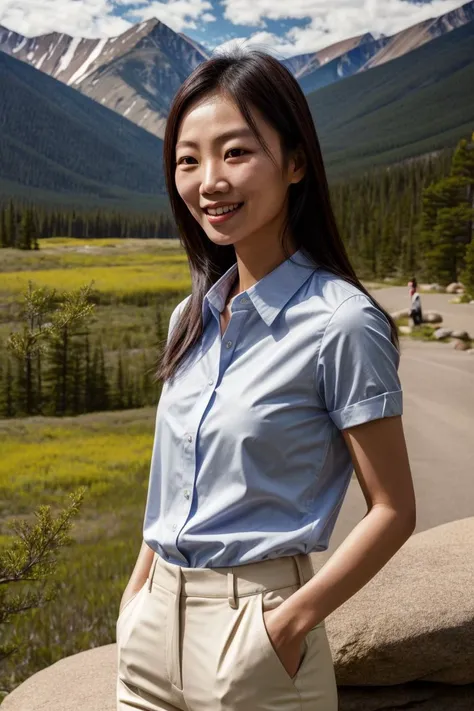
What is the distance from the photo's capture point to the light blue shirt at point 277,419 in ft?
2.95

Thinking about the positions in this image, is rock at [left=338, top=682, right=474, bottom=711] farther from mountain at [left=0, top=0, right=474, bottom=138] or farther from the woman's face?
mountain at [left=0, top=0, right=474, bottom=138]

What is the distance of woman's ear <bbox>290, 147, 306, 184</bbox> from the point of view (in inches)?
40.0

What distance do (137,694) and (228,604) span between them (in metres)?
0.20

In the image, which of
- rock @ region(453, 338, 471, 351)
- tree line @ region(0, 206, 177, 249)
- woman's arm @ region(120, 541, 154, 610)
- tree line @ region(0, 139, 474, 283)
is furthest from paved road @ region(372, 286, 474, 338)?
woman's arm @ region(120, 541, 154, 610)

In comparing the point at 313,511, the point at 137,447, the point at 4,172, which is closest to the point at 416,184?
the point at 4,172

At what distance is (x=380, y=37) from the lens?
9.41 metres

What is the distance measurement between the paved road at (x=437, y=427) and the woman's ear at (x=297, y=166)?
407cm

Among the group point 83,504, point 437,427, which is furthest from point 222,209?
point 437,427

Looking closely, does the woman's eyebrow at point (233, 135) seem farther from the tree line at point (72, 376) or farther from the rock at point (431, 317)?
the rock at point (431, 317)

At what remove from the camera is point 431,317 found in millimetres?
8461

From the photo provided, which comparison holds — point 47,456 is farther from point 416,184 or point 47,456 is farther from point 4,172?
point 416,184

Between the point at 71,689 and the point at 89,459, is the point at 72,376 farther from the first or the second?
the point at 71,689

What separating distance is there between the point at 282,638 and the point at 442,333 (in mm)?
7920

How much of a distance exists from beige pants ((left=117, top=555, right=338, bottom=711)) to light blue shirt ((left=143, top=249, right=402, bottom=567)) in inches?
0.8
